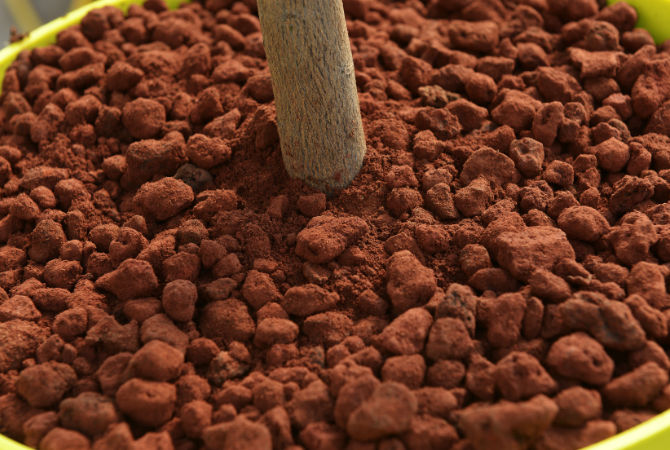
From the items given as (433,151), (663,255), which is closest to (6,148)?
(433,151)

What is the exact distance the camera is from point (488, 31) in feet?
5.55

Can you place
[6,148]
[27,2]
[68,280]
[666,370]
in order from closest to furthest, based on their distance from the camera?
[666,370]
[68,280]
[6,148]
[27,2]

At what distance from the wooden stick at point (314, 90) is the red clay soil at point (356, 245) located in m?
0.06

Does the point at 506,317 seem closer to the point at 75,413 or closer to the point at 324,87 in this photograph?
the point at 324,87

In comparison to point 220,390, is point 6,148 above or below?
above

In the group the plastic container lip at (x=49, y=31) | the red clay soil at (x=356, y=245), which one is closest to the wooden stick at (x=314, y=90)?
the red clay soil at (x=356, y=245)

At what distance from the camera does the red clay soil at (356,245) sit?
1042 millimetres

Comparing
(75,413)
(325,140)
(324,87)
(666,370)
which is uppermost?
(324,87)

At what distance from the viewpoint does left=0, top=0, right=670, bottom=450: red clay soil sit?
1042mm

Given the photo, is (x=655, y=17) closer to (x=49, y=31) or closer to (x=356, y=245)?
(x=356, y=245)

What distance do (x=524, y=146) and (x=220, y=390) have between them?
30.4 inches

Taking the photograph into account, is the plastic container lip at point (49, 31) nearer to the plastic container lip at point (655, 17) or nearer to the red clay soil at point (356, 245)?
the red clay soil at point (356, 245)

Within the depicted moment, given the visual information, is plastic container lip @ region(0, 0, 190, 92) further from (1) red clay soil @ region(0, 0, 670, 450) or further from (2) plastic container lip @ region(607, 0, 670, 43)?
(2) plastic container lip @ region(607, 0, 670, 43)

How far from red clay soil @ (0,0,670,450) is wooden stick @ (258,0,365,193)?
0.19 ft
